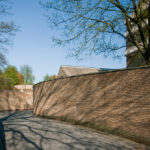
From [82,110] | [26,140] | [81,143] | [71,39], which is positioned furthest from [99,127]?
[71,39]

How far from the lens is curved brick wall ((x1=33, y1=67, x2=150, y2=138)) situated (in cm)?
573

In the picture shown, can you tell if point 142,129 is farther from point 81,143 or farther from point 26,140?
point 26,140

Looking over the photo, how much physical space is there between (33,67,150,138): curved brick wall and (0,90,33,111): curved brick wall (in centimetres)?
1063

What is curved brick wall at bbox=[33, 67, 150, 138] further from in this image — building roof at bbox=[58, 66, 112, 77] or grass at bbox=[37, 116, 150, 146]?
building roof at bbox=[58, 66, 112, 77]

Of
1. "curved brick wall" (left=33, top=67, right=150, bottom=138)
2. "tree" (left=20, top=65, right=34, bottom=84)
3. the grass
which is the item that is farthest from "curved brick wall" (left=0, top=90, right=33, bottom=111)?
"tree" (left=20, top=65, right=34, bottom=84)

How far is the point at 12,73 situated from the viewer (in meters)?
54.5

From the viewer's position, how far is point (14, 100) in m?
20.1

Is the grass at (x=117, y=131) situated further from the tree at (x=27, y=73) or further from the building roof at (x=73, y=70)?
the tree at (x=27, y=73)

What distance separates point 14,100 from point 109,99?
52.9 feet

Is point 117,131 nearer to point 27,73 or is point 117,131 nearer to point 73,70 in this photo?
point 73,70

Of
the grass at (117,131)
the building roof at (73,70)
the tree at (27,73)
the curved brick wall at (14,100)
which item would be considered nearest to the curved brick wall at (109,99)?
the grass at (117,131)

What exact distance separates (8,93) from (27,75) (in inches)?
1463

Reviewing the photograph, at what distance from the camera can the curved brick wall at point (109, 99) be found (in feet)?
18.8

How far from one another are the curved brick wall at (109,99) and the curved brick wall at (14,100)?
10.6 m
